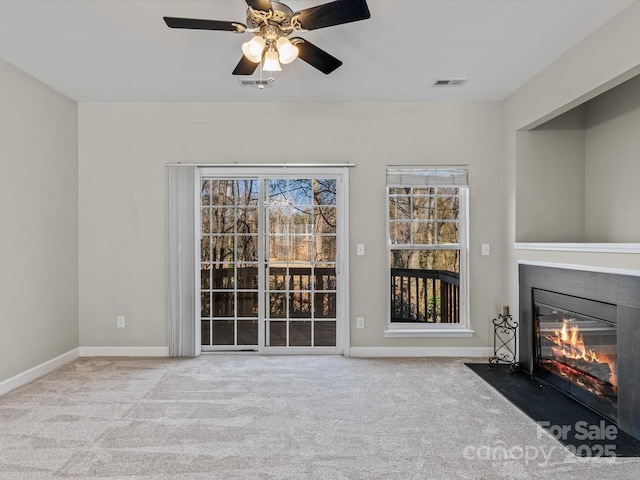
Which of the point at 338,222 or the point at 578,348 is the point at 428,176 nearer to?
the point at 338,222

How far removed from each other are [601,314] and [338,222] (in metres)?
2.50

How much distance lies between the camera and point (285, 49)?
7.73 ft

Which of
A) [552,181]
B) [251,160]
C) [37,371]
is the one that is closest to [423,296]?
[552,181]

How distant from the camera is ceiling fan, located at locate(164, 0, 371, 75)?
83.5 inches

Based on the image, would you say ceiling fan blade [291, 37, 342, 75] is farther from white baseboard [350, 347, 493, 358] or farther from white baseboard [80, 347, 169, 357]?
white baseboard [80, 347, 169, 357]

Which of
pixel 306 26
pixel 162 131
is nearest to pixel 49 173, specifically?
pixel 162 131

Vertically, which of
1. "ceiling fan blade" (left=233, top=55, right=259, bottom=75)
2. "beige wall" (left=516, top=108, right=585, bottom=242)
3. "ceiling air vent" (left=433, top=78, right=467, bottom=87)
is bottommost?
"beige wall" (left=516, top=108, right=585, bottom=242)

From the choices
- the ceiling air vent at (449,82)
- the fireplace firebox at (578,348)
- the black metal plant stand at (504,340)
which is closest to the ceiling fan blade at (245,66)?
the ceiling air vent at (449,82)

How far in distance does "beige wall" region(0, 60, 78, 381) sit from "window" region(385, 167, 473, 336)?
3378mm

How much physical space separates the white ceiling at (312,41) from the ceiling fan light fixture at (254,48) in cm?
36

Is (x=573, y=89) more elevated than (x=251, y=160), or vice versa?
(x=573, y=89)

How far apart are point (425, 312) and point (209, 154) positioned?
296 centimetres

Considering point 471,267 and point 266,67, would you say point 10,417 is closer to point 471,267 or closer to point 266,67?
point 266,67

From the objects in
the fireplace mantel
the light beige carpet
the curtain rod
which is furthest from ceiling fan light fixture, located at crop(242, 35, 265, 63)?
the fireplace mantel
